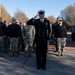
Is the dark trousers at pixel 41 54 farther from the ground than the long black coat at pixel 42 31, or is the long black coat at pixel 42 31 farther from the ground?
the long black coat at pixel 42 31

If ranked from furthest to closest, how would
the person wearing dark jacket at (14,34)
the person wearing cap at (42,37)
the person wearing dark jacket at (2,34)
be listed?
1. the person wearing dark jacket at (2,34)
2. the person wearing dark jacket at (14,34)
3. the person wearing cap at (42,37)

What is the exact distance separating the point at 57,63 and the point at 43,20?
89.0 inches

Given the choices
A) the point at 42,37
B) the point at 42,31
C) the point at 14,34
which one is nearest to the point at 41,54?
the point at 42,37

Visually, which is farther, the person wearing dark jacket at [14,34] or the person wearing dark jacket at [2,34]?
the person wearing dark jacket at [2,34]

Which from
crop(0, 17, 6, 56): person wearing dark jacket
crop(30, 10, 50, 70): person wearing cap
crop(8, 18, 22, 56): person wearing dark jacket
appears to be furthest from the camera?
crop(0, 17, 6, 56): person wearing dark jacket

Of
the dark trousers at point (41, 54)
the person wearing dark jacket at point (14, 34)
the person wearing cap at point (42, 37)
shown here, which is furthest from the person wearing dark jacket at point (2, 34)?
the dark trousers at point (41, 54)

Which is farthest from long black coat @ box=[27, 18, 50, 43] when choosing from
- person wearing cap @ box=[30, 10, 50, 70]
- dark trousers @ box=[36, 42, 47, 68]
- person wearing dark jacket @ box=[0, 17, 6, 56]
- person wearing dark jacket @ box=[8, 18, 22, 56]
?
person wearing dark jacket @ box=[0, 17, 6, 56]

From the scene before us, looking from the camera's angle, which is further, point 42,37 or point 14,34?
point 14,34

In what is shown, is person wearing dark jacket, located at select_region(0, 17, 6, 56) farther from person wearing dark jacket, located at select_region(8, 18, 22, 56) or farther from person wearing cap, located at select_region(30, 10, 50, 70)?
person wearing cap, located at select_region(30, 10, 50, 70)

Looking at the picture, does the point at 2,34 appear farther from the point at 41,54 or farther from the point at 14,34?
the point at 41,54

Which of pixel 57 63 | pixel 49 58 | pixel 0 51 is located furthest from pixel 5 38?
pixel 57 63

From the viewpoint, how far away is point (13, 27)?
13.5m

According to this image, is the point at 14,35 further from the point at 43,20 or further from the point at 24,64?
the point at 43,20

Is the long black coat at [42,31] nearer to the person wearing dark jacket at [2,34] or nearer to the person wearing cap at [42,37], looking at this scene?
the person wearing cap at [42,37]
